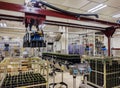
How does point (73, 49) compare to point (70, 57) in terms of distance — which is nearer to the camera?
point (70, 57)

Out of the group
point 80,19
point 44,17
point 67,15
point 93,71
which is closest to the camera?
point 44,17

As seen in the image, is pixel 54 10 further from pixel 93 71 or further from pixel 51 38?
pixel 51 38

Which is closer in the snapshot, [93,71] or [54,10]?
[54,10]

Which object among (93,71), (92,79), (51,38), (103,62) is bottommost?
(92,79)

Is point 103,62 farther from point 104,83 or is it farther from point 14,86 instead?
point 14,86

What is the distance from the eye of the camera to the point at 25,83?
212 centimetres

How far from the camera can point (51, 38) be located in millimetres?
7289

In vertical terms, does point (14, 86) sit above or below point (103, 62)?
below

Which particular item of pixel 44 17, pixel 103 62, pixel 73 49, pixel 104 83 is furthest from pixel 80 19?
pixel 73 49

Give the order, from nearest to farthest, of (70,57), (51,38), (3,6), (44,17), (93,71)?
(3,6)
(44,17)
(70,57)
(93,71)
(51,38)

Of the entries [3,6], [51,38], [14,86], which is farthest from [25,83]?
[51,38]

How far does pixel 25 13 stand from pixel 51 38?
18.0 ft

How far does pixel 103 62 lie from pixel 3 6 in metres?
2.82

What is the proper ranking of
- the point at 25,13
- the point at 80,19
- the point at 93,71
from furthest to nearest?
the point at 93,71 < the point at 80,19 < the point at 25,13
